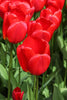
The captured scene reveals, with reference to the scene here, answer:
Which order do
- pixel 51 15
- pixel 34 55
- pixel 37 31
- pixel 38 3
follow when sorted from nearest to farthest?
1. pixel 34 55
2. pixel 37 31
3. pixel 51 15
4. pixel 38 3

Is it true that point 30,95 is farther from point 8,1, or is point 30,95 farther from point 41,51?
point 8,1

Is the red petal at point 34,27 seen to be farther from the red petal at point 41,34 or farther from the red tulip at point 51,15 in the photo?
the red tulip at point 51,15

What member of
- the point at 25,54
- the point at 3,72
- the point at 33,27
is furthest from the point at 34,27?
the point at 3,72

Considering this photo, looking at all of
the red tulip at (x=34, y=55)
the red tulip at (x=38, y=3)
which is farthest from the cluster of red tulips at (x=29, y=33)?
the red tulip at (x=38, y=3)

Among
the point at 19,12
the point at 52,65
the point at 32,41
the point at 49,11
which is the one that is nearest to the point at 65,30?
the point at 52,65

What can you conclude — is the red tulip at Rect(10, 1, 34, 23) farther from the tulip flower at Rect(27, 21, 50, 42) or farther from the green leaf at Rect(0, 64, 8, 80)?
the green leaf at Rect(0, 64, 8, 80)

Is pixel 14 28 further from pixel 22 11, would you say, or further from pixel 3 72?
pixel 3 72
